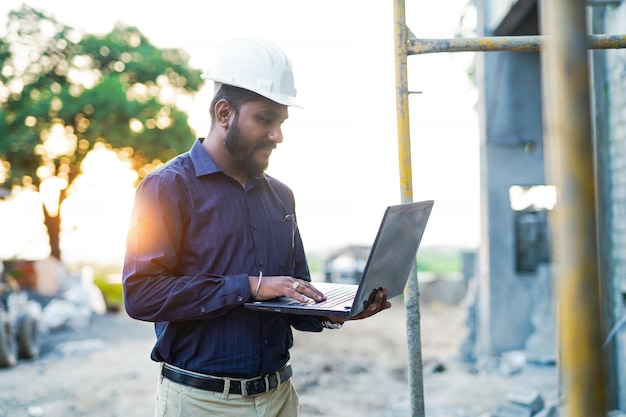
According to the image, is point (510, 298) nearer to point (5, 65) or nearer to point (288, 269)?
point (288, 269)

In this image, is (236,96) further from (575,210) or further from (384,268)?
(575,210)

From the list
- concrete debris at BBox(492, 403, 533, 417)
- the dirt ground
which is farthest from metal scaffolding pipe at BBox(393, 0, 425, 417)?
the dirt ground

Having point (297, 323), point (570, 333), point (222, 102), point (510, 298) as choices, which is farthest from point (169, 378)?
point (510, 298)

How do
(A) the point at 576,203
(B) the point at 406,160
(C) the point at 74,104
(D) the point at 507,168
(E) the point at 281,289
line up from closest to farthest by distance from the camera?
(A) the point at 576,203, (E) the point at 281,289, (B) the point at 406,160, (D) the point at 507,168, (C) the point at 74,104

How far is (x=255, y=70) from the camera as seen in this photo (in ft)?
7.30

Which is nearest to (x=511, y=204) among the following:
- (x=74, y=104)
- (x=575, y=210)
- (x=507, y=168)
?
(x=507, y=168)

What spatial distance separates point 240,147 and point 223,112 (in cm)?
14

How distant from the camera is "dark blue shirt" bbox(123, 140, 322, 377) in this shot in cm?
200

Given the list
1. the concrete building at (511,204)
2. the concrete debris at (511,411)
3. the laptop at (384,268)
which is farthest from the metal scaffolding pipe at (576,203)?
the concrete building at (511,204)

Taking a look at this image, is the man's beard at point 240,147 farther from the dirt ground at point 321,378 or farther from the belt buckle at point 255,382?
the dirt ground at point 321,378

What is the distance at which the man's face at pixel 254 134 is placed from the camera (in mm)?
2240

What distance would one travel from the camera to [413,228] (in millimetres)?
2213

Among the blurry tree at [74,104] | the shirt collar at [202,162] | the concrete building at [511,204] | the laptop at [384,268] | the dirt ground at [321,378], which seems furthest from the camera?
the blurry tree at [74,104]

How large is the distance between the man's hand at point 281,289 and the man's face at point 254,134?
45 cm
